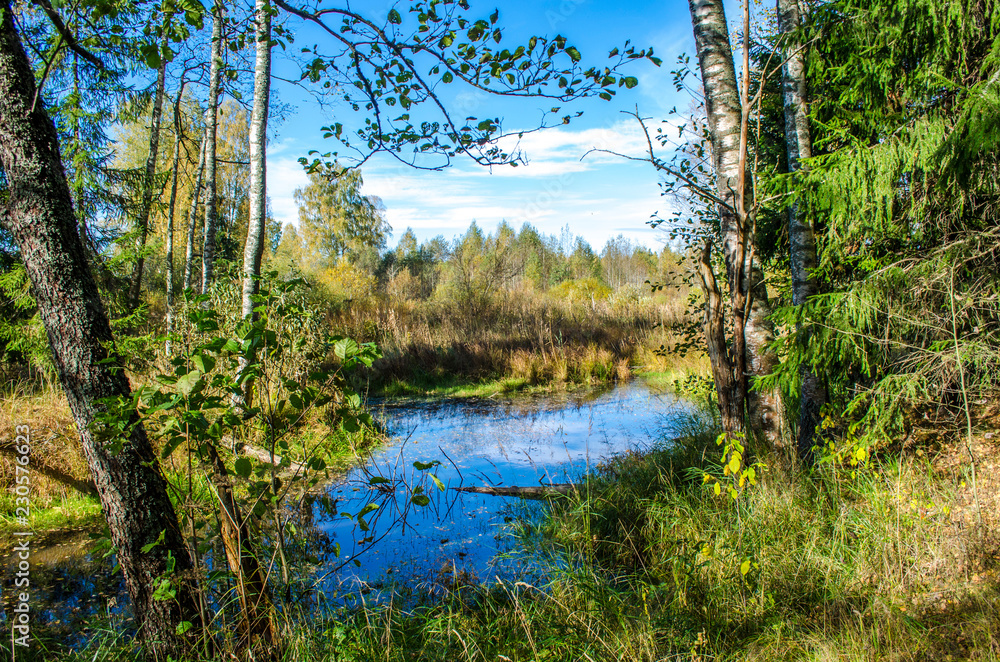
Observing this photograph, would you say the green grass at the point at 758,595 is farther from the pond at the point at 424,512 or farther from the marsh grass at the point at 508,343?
the marsh grass at the point at 508,343

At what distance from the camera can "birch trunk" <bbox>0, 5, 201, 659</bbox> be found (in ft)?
6.07

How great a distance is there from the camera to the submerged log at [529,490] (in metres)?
3.80

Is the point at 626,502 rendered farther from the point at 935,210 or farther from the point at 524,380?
the point at 524,380

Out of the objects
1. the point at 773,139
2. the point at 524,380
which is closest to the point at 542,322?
the point at 524,380

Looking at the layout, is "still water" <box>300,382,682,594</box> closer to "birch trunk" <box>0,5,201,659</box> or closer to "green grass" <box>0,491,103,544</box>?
"birch trunk" <box>0,5,201,659</box>

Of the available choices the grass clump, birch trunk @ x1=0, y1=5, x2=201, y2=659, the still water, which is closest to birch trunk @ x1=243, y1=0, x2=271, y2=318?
the still water

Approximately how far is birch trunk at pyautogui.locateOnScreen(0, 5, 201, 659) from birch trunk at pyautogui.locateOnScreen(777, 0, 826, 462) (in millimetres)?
3594

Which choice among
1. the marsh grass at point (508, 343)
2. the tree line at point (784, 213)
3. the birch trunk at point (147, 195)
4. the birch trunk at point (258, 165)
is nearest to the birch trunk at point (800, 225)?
the tree line at point (784, 213)

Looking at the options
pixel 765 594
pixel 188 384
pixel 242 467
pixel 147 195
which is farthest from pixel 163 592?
pixel 147 195

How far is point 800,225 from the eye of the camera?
3.22 meters

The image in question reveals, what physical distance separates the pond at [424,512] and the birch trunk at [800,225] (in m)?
1.52

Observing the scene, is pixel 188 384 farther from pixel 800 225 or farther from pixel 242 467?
pixel 800 225

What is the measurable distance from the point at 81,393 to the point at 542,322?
31.4 ft

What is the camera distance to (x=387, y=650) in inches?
71.8
